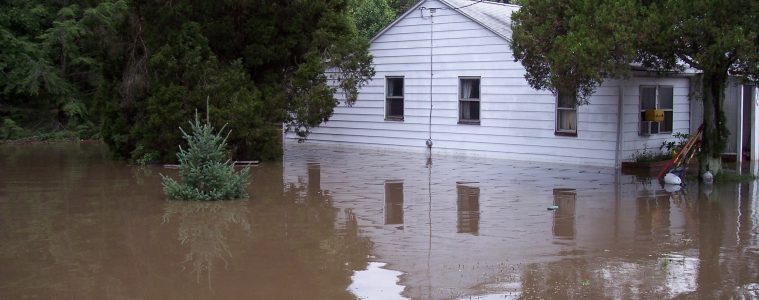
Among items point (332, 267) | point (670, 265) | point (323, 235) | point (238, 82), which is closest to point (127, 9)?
point (238, 82)

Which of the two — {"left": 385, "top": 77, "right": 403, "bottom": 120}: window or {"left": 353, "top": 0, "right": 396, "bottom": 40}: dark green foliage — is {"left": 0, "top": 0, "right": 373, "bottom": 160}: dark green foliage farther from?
{"left": 353, "top": 0, "right": 396, "bottom": 40}: dark green foliage

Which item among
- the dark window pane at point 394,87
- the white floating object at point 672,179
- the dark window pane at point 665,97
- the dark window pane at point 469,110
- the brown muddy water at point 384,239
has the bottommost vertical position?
the brown muddy water at point 384,239

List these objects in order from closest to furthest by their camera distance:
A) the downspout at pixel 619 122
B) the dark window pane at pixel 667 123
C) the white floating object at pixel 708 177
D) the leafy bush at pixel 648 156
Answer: the white floating object at pixel 708 177 → the downspout at pixel 619 122 → the leafy bush at pixel 648 156 → the dark window pane at pixel 667 123

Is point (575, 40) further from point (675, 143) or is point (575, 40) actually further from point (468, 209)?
point (675, 143)

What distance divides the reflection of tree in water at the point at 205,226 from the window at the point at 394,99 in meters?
10.3

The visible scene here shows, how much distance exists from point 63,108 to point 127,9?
48.9 feet

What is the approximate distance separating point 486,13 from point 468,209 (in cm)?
1061

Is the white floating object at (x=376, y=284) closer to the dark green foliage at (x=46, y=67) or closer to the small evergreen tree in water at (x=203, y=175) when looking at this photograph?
the small evergreen tree in water at (x=203, y=175)

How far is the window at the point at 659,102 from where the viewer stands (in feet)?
61.0

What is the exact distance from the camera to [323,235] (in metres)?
10.2

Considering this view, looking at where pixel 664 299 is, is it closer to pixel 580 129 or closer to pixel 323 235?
pixel 323 235

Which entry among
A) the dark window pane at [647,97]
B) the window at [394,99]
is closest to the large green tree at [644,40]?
the dark window pane at [647,97]

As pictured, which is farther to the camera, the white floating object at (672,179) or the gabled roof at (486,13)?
the gabled roof at (486,13)

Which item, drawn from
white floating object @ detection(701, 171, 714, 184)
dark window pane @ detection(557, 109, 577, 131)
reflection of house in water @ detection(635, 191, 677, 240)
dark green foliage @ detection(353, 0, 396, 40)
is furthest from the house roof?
dark green foliage @ detection(353, 0, 396, 40)
